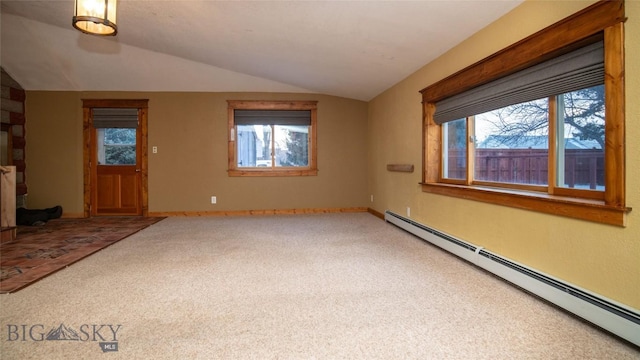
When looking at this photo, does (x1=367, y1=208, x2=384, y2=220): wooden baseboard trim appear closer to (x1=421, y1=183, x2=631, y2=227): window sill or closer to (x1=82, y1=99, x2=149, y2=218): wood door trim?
(x1=421, y1=183, x2=631, y2=227): window sill

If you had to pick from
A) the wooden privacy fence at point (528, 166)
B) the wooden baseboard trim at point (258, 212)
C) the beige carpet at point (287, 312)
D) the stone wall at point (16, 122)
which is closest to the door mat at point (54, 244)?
the beige carpet at point (287, 312)

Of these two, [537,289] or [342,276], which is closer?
[537,289]

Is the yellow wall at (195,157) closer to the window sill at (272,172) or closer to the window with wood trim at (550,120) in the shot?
the window sill at (272,172)

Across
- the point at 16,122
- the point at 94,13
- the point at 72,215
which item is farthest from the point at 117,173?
the point at 94,13

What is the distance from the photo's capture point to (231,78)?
602 centimetres

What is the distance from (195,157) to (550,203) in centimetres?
554

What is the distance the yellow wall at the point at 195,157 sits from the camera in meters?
6.05

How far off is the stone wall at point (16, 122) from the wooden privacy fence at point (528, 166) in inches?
274

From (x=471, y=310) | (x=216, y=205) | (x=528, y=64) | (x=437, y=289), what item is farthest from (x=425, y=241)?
(x=216, y=205)

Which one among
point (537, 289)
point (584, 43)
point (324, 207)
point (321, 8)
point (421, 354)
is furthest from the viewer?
point (324, 207)

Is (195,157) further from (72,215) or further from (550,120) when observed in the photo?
(550,120)

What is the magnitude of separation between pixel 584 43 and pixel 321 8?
200 centimetres

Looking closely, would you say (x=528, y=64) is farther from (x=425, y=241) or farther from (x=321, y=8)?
(x=425, y=241)

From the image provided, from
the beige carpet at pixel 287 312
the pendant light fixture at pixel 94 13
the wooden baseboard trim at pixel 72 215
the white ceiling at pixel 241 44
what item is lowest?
the beige carpet at pixel 287 312
